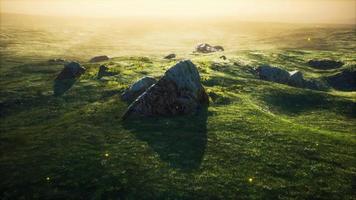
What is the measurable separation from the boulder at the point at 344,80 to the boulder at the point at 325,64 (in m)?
8.38

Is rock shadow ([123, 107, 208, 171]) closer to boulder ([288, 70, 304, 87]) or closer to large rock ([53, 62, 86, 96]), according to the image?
large rock ([53, 62, 86, 96])

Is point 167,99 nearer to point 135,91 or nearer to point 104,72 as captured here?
point 135,91

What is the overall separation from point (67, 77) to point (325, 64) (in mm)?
60345

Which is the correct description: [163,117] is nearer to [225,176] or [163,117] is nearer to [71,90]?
[225,176]

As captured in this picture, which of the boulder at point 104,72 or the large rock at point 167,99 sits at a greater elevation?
the large rock at point 167,99

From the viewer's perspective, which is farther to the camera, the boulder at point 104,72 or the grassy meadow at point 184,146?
the boulder at point 104,72

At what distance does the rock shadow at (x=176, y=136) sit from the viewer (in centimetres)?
3122

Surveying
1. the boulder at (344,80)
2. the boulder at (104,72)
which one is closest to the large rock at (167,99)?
the boulder at (104,72)

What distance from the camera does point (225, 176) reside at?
92.2ft

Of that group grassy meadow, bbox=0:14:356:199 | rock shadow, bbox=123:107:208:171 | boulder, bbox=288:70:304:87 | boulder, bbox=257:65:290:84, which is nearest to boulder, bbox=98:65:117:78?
grassy meadow, bbox=0:14:356:199

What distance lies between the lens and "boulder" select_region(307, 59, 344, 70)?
271 ft

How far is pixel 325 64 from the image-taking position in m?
84.3

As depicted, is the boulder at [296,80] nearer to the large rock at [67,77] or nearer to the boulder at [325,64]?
the boulder at [325,64]

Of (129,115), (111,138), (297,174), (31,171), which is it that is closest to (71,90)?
(129,115)
